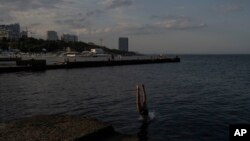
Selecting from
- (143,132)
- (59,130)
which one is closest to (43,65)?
(143,132)

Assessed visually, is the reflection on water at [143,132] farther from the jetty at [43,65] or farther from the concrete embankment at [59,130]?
the jetty at [43,65]

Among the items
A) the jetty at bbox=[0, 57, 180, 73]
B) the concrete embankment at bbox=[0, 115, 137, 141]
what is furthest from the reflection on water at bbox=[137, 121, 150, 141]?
the jetty at bbox=[0, 57, 180, 73]

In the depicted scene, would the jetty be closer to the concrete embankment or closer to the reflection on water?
the reflection on water

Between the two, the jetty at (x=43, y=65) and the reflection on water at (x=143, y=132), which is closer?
the reflection on water at (x=143, y=132)

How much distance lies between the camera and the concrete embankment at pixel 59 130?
15.2 metres

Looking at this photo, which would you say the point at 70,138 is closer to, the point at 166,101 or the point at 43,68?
the point at 166,101

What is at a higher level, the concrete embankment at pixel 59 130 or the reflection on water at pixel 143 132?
the concrete embankment at pixel 59 130

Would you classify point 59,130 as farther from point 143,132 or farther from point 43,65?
point 43,65

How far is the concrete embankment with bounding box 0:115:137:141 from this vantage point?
1520 centimetres

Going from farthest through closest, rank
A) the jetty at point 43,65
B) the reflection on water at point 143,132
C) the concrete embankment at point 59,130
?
the jetty at point 43,65, the reflection on water at point 143,132, the concrete embankment at point 59,130

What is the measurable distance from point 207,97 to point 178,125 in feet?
49.1

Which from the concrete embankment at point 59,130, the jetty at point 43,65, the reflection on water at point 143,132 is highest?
the jetty at point 43,65

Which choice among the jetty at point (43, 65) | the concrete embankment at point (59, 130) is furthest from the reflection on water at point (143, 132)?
the jetty at point (43, 65)

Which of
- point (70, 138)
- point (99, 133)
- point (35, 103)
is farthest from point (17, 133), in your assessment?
point (35, 103)
